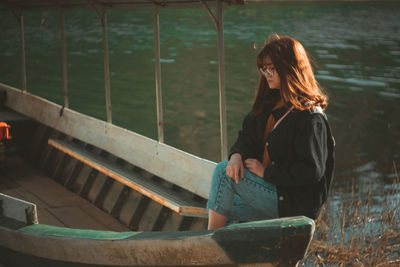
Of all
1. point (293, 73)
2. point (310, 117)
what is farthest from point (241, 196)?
point (293, 73)

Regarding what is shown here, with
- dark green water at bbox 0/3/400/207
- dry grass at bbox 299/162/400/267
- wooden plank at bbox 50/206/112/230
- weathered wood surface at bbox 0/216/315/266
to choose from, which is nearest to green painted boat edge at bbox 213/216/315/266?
weathered wood surface at bbox 0/216/315/266

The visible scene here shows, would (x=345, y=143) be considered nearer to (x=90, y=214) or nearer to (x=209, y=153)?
(x=209, y=153)

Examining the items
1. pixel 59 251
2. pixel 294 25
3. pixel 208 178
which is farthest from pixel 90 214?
pixel 294 25

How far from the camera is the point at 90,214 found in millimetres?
4633

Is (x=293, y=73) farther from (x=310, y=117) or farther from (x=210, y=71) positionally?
(x=210, y=71)

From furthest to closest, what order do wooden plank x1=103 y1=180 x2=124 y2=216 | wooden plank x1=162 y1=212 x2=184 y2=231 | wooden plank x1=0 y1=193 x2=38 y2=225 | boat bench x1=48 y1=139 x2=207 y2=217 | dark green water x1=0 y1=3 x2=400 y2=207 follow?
1. dark green water x1=0 y1=3 x2=400 y2=207
2. wooden plank x1=103 y1=180 x2=124 y2=216
3. wooden plank x1=162 y1=212 x2=184 y2=231
4. boat bench x1=48 y1=139 x2=207 y2=217
5. wooden plank x1=0 y1=193 x2=38 y2=225

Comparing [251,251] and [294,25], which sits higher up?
[251,251]

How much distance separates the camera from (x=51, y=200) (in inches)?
194

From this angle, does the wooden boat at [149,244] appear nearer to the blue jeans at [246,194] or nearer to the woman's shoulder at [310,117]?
the blue jeans at [246,194]

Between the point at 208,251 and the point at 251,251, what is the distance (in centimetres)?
19

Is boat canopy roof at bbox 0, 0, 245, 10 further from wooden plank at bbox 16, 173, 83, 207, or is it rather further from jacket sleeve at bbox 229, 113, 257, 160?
wooden plank at bbox 16, 173, 83, 207

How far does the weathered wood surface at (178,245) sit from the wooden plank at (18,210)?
2.7 inches

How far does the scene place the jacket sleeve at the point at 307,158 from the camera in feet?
8.17

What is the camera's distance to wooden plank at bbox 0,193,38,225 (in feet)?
10.0
